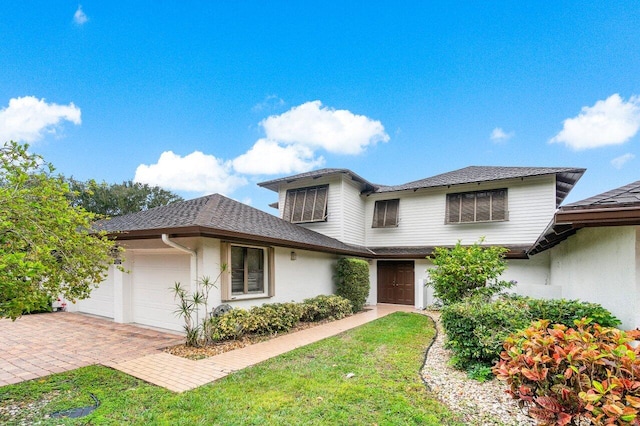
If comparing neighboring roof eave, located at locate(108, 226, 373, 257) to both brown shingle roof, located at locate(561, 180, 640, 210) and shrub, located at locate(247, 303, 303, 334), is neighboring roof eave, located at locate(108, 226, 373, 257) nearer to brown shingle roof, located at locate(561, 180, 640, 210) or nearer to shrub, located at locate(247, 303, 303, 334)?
shrub, located at locate(247, 303, 303, 334)

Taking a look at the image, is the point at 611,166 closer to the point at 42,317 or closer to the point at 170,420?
the point at 170,420

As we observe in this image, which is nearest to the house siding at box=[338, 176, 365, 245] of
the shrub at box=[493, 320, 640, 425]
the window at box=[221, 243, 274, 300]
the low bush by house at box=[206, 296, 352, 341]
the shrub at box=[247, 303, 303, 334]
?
the low bush by house at box=[206, 296, 352, 341]

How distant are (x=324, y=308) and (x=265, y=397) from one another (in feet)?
22.1

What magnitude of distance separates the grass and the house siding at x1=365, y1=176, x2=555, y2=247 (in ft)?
30.6

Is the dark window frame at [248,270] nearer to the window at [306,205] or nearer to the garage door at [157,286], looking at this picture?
the garage door at [157,286]

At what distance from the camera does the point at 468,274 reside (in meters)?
8.50

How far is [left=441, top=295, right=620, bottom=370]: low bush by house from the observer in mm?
5148

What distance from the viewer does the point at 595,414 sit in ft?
8.74

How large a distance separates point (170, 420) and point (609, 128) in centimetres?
2411

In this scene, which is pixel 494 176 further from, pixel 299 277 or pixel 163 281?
pixel 163 281

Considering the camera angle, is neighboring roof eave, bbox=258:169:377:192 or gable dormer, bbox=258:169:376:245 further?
gable dormer, bbox=258:169:376:245

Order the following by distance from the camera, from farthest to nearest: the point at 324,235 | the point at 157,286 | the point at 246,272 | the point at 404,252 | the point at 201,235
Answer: the point at 404,252
the point at 324,235
the point at 246,272
the point at 157,286
the point at 201,235

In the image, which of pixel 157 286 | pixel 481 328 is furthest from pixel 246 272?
pixel 481 328

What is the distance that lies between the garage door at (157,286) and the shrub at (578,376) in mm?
7432
